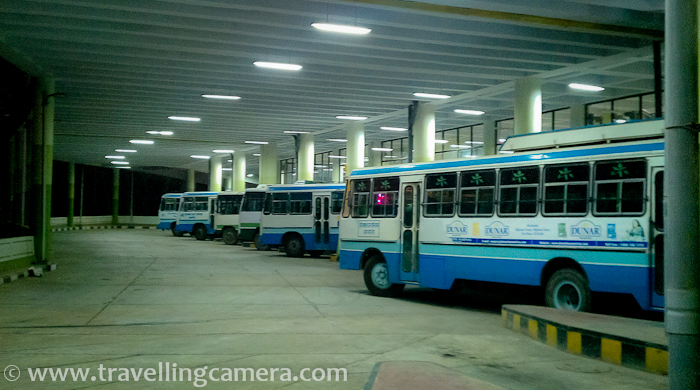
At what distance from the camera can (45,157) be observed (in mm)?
18062

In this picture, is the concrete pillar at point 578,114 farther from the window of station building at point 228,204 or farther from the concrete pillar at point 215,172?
the concrete pillar at point 215,172

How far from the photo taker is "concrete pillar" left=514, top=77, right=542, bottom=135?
1748 cm

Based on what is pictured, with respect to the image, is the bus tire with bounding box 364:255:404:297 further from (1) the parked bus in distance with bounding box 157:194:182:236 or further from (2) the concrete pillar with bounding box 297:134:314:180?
(1) the parked bus in distance with bounding box 157:194:182:236

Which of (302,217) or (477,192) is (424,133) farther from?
(477,192)

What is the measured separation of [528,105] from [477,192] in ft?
24.7

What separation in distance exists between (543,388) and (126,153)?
42.0 meters

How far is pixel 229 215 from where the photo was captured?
34.2 m

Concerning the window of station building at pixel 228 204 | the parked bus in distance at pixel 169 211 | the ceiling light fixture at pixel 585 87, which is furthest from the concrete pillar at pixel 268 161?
the ceiling light fixture at pixel 585 87

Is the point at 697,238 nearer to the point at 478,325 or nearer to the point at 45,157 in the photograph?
the point at 478,325

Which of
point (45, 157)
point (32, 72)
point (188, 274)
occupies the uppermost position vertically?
point (32, 72)

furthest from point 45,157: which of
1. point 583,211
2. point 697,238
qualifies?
point 697,238

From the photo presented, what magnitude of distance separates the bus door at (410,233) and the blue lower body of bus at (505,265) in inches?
2.2

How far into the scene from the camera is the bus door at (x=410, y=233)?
12.4m
